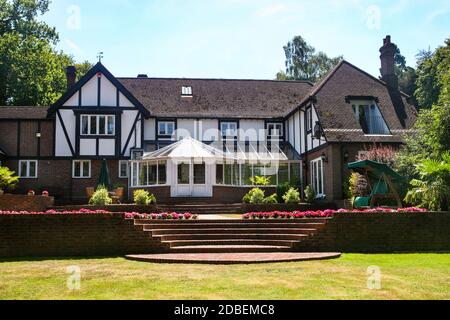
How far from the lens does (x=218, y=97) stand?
1335 inches

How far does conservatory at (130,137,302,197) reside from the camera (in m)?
26.7

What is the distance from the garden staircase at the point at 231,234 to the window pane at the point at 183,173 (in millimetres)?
11382

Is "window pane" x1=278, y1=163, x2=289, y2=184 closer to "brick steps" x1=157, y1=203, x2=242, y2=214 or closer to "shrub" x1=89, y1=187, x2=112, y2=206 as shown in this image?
"brick steps" x1=157, y1=203, x2=242, y2=214

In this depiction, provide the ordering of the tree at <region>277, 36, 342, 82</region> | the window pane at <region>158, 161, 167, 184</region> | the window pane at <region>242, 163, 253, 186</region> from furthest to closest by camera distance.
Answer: the tree at <region>277, 36, 342, 82</region>, the window pane at <region>242, 163, 253, 186</region>, the window pane at <region>158, 161, 167, 184</region>

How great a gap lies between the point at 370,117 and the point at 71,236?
59.5ft

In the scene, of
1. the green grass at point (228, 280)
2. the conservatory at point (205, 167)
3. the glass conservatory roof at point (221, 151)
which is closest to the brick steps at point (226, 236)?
the green grass at point (228, 280)

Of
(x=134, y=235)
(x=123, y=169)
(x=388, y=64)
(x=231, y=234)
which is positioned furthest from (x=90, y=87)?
(x=134, y=235)

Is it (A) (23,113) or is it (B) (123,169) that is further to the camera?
(A) (23,113)

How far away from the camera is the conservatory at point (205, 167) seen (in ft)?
87.7

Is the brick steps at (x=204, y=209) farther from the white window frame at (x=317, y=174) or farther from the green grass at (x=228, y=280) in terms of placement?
the green grass at (x=228, y=280)

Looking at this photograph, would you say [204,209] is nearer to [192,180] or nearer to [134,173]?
[192,180]

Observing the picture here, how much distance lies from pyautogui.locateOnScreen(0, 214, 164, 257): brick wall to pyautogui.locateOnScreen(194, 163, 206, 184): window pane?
44.8 feet

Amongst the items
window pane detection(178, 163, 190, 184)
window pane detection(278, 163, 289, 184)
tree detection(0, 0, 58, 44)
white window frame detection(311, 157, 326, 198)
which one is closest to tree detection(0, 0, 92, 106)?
tree detection(0, 0, 58, 44)
